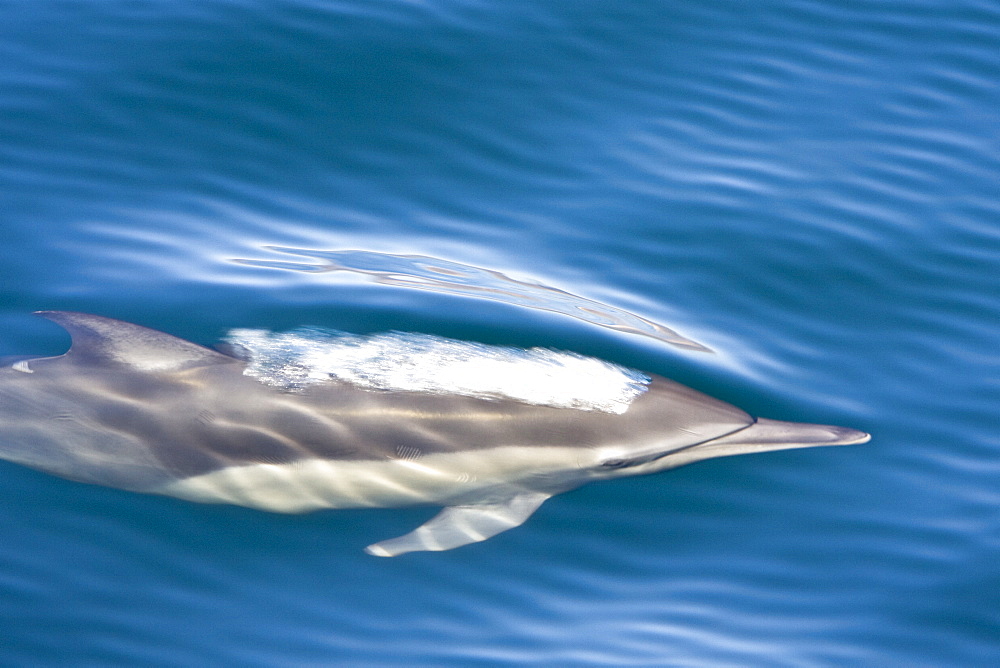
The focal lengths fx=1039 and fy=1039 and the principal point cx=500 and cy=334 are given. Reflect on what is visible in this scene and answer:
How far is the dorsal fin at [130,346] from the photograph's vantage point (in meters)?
5.81

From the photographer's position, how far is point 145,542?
538cm

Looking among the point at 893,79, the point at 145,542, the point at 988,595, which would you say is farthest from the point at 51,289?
the point at 893,79

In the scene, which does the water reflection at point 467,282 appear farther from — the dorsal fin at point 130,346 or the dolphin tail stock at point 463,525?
the dolphin tail stock at point 463,525

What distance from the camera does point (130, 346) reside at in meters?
5.88

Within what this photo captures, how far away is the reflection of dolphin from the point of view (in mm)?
5637

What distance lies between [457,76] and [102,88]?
293 centimetres

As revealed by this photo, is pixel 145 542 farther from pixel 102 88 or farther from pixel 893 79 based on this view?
pixel 893 79

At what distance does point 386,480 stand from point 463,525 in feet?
1.62

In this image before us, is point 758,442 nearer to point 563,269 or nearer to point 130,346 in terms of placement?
point 563,269

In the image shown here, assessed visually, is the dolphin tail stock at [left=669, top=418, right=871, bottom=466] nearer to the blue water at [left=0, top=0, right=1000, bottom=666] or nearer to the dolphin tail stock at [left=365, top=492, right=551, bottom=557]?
the blue water at [left=0, top=0, right=1000, bottom=666]

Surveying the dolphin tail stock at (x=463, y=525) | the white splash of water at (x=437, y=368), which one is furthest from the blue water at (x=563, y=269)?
the white splash of water at (x=437, y=368)

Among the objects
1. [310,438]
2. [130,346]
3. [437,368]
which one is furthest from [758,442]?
[130,346]

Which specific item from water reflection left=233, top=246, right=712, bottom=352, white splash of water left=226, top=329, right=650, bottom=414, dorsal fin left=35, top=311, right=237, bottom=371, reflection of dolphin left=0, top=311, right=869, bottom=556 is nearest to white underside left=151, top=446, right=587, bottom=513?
reflection of dolphin left=0, top=311, right=869, bottom=556

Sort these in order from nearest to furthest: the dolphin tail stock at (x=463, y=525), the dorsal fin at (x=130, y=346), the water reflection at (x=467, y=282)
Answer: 1. the dolphin tail stock at (x=463, y=525)
2. the dorsal fin at (x=130, y=346)
3. the water reflection at (x=467, y=282)
